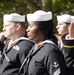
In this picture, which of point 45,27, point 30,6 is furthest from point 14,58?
point 30,6

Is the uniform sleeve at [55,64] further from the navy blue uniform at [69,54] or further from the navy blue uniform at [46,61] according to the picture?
the navy blue uniform at [69,54]

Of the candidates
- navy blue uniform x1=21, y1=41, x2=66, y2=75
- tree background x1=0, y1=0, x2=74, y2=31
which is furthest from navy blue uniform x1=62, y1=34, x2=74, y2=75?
tree background x1=0, y1=0, x2=74, y2=31

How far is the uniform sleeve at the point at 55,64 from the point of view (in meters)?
3.85

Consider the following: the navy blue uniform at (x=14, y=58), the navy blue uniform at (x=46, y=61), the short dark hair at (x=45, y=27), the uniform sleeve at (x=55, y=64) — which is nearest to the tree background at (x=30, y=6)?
Result: the navy blue uniform at (x=14, y=58)

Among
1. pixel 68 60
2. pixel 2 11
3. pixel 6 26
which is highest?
pixel 6 26

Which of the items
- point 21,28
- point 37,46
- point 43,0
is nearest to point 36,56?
point 37,46

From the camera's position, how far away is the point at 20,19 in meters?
4.88

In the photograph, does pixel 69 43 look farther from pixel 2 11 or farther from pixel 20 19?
pixel 2 11

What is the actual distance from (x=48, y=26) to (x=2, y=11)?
1234 centimetres

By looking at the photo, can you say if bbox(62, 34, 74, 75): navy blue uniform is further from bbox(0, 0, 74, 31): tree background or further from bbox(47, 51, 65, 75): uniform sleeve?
bbox(0, 0, 74, 31): tree background

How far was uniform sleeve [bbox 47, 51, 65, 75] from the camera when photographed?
12.6 ft

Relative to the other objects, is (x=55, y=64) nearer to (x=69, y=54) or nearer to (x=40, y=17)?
(x=69, y=54)

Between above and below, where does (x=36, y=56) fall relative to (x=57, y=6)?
above

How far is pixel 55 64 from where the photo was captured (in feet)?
12.6
